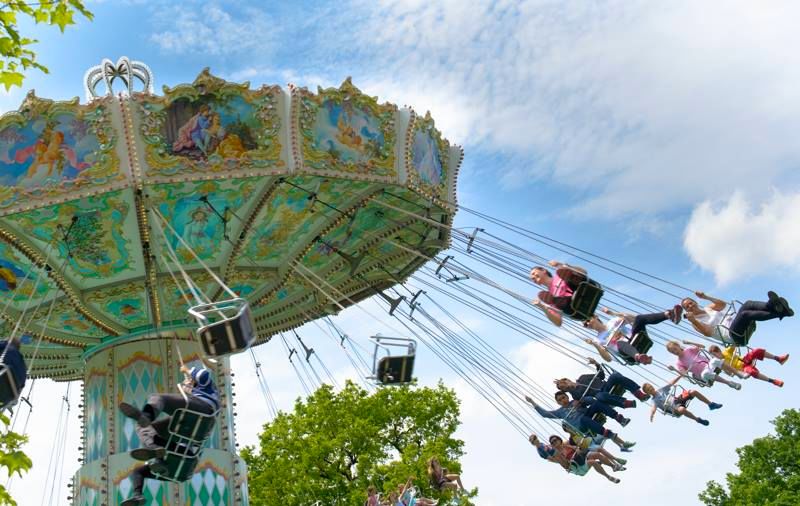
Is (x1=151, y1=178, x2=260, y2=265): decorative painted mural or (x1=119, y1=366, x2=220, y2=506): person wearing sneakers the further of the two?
(x1=151, y1=178, x2=260, y2=265): decorative painted mural

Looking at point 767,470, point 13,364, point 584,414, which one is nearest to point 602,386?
point 584,414

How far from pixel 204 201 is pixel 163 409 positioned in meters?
3.08

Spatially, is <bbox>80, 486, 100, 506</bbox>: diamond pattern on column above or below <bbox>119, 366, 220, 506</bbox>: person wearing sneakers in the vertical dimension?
above

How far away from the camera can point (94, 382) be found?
14266mm

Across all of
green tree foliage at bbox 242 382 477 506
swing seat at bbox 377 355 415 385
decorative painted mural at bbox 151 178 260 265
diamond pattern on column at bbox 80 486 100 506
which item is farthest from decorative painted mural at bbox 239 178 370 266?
green tree foliage at bbox 242 382 477 506

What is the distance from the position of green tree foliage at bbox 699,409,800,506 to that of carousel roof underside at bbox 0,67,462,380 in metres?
17.0

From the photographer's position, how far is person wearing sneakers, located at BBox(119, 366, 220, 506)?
374 inches

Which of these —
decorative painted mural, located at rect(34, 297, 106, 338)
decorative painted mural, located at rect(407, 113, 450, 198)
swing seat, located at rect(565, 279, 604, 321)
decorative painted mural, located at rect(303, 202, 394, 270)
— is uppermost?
decorative painted mural, located at rect(407, 113, 450, 198)

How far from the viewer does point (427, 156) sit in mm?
12852

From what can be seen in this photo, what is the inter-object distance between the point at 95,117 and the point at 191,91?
1013 mm

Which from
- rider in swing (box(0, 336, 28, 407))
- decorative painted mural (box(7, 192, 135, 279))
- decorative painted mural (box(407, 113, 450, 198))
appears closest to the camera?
rider in swing (box(0, 336, 28, 407))

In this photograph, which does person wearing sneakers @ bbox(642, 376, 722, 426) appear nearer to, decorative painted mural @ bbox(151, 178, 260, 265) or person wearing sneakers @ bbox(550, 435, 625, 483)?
person wearing sneakers @ bbox(550, 435, 625, 483)

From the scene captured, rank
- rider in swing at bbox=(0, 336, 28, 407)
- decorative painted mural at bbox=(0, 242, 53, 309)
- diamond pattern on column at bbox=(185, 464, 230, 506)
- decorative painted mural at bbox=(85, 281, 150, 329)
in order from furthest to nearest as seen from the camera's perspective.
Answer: decorative painted mural at bbox=(85, 281, 150, 329), diamond pattern on column at bbox=(185, 464, 230, 506), decorative painted mural at bbox=(0, 242, 53, 309), rider in swing at bbox=(0, 336, 28, 407)

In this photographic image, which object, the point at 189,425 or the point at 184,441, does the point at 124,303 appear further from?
the point at 189,425
